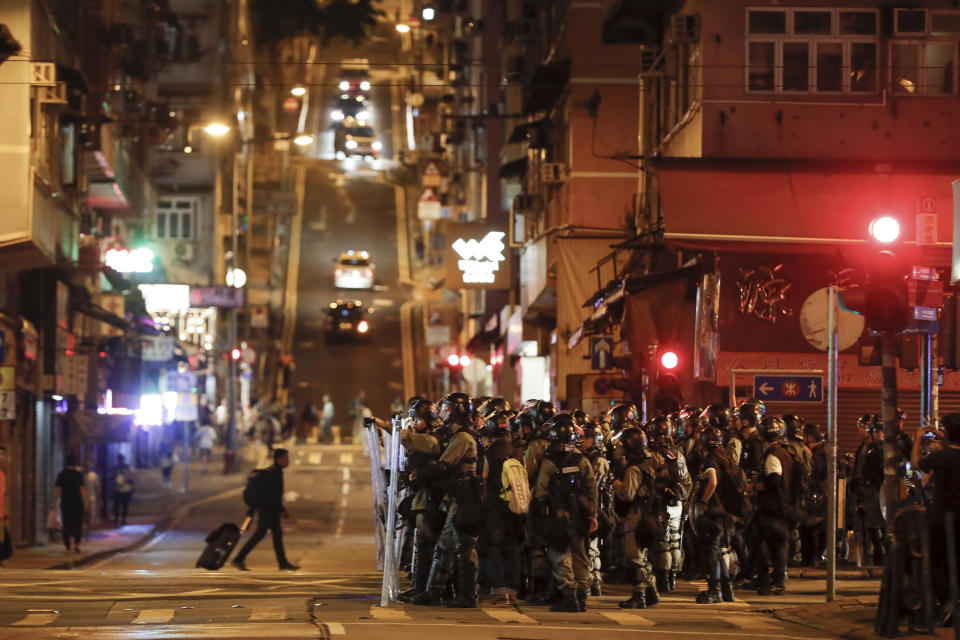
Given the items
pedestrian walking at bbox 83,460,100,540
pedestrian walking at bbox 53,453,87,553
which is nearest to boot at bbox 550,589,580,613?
pedestrian walking at bbox 53,453,87,553

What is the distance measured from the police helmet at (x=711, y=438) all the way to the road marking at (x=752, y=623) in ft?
8.13

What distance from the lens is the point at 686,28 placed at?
25984 millimetres

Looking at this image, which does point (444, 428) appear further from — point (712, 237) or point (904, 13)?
point (904, 13)

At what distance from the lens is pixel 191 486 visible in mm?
45812

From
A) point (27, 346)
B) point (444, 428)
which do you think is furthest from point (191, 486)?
point (444, 428)

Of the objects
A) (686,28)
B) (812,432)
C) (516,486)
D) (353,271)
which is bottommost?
(516,486)

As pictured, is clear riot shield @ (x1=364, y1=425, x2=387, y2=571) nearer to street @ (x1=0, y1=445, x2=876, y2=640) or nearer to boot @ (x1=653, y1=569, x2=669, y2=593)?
street @ (x1=0, y1=445, x2=876, y2=640)

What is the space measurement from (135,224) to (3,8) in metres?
25.1

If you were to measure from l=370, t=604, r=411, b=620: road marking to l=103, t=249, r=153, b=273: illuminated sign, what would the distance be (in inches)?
1120

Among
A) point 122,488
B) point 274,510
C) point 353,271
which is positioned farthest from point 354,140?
point 274,510

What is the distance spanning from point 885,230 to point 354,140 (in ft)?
276

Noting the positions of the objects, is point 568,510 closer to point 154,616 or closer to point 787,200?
point 154,616

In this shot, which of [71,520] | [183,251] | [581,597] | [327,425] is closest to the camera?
[581,597]

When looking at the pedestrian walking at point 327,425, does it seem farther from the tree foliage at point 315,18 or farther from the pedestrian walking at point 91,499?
the tree foliage at point 315,18
